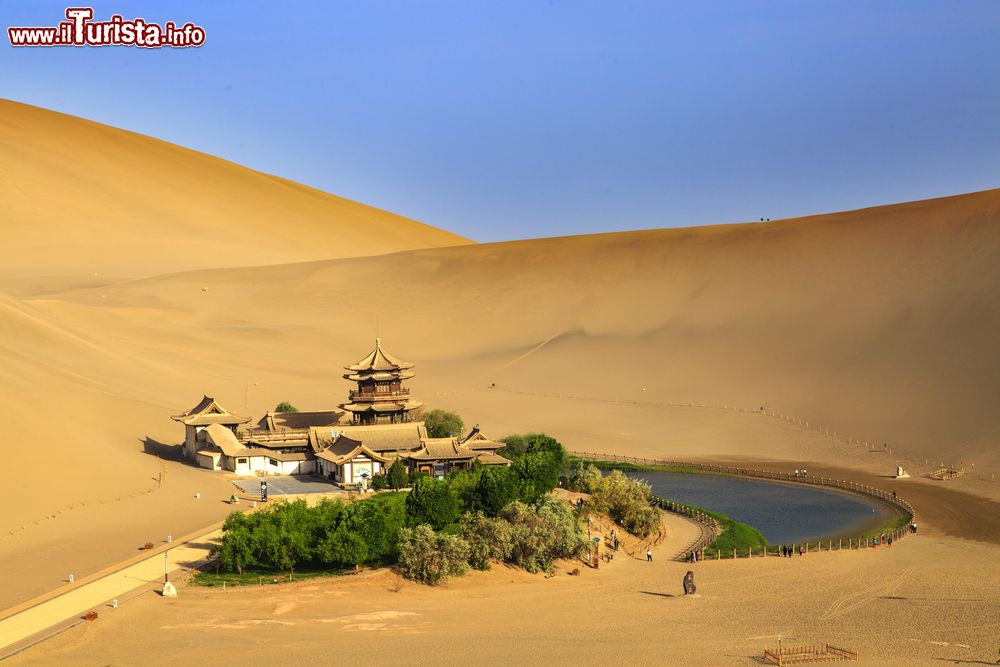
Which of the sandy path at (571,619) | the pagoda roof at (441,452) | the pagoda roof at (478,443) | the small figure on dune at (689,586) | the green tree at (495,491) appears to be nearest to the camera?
the sandy path at (571,619)

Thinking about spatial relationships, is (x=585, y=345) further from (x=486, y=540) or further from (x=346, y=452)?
(x=486, y=540)

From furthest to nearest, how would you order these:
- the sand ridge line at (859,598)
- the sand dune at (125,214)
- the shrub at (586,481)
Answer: the sand dune at (125,214) < the shrub at (586,481) < the sand ridge line at (859,598)

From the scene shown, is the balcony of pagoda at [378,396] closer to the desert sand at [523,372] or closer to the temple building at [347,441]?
the temple building at [347,441]

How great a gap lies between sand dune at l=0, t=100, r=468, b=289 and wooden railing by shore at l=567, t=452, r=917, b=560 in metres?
76.8

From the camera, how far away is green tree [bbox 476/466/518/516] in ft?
144

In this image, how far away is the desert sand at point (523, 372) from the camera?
109 ft

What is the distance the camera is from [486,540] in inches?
1569

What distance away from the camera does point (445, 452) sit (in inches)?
2263

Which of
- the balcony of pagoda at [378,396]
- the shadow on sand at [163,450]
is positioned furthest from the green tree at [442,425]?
the shadow on sand at [163,450]

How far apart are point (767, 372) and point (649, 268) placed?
3206cm

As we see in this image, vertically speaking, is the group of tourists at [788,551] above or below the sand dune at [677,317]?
below

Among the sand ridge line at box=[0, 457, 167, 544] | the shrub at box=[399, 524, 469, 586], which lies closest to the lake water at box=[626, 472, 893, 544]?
the shrub at box=[399, 524, 469, 586]

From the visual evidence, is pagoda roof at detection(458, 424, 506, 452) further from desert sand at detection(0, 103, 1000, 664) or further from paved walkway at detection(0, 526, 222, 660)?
paved walkway at detection(0, 526, 222, 660)

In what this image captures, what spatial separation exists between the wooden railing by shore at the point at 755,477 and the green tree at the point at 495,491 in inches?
268
